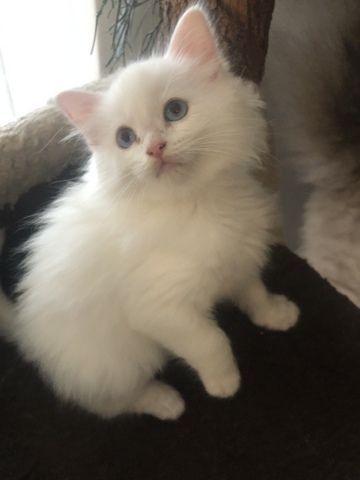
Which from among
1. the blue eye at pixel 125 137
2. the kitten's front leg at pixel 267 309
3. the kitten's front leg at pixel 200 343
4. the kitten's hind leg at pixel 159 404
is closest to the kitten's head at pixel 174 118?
the blue eye at pixel 125 137

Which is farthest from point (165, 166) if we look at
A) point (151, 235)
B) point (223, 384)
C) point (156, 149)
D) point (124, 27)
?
point (124, 27)

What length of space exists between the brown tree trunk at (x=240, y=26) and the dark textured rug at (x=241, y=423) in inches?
20.9

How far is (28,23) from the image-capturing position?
4.44 feet

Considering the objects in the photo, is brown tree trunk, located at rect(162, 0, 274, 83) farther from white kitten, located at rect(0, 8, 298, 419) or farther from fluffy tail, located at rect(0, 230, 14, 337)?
fluffy tail, located at rect(0, 230, 14, 337)

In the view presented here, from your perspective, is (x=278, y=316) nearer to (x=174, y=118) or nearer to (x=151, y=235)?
(x=151, y=235)

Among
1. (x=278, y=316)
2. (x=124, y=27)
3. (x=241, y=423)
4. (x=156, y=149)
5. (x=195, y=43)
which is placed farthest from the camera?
(x=124, y=27)

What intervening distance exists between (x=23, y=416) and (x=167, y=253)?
488mm

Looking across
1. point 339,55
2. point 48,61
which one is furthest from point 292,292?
point 48,61

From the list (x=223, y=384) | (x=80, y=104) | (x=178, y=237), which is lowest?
(x=223, y=384)

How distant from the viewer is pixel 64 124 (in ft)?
3.84

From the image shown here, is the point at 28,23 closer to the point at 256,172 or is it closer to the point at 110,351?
the point at 256,172

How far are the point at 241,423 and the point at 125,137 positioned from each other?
589 millimetres

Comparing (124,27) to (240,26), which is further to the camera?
(124,27)

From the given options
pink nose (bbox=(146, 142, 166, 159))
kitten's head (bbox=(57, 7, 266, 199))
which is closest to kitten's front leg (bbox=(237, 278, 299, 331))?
kitten's head (bbox=(57, 7, 266, 199))
